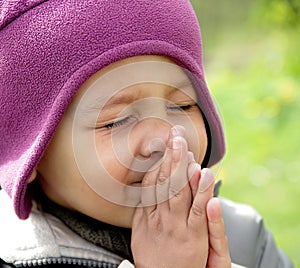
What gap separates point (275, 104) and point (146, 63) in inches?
94.9

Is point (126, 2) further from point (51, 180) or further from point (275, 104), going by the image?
point (275, 104)

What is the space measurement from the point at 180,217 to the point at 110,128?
8.0 inches

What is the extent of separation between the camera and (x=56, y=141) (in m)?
1.30

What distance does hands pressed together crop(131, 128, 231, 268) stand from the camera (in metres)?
1.19

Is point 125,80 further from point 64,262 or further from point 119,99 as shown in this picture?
point 64,262

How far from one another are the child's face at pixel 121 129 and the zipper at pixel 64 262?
98 mm

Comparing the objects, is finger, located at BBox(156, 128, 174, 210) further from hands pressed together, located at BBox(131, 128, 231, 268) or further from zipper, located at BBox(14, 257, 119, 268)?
zipper, located at BBox(14, 257, 119, 268)

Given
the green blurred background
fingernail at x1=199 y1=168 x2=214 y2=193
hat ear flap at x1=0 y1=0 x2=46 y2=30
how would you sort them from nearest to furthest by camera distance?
fingernail at x1=199 y1=168 x2=214 y2=193
hat ear flap at x1=0 y1=0 x2=46 y2=30
the green blurred background

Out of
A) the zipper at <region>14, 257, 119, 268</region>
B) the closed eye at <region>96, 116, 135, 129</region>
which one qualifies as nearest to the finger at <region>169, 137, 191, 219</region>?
the closed eye at <region>96, 116, 135, 129</region>

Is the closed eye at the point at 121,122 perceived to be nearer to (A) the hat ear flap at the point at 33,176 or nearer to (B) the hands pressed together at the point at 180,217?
(B) the hands pressed together at the point at 180,217

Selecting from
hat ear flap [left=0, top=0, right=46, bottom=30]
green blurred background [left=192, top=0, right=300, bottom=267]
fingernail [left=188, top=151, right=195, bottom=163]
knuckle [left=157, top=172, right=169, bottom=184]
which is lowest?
green blurred background [left=192, top=0, right=300, bottom=267]

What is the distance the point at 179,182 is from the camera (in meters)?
1.20

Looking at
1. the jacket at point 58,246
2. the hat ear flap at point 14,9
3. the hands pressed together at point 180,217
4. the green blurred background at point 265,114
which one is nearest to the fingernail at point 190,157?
the hands pressed together at point 180,217

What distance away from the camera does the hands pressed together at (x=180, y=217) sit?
1188 mm
